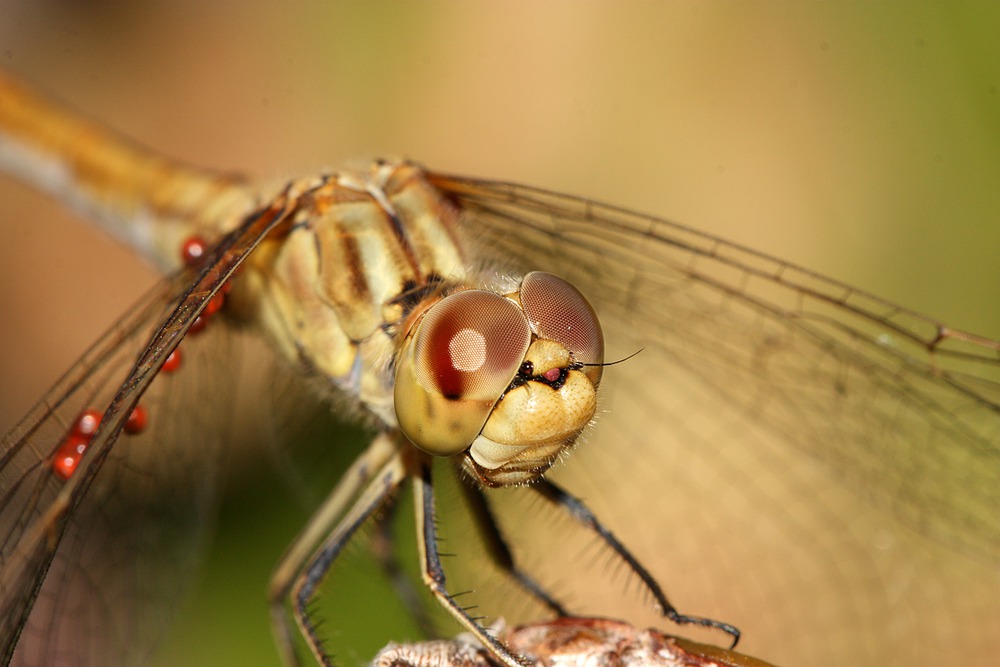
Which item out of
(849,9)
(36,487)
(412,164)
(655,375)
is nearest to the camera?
(36,487)

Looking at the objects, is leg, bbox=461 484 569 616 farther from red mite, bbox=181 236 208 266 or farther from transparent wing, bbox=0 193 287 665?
red mite, bbox=181 236 208 266

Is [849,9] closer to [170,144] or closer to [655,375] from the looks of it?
[655,375]

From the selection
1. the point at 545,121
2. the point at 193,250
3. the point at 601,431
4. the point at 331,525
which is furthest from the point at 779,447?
the point at 545,121

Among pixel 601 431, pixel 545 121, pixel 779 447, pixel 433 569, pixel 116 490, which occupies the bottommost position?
pixel 116 490

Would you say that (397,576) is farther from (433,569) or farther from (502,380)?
(502,380)

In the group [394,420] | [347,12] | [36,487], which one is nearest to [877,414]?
[394,420]

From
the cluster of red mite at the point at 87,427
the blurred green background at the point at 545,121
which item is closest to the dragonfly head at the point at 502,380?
the cluster of red mite at the point at 87,427

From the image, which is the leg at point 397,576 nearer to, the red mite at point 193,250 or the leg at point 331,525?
the leg at point 331,525
